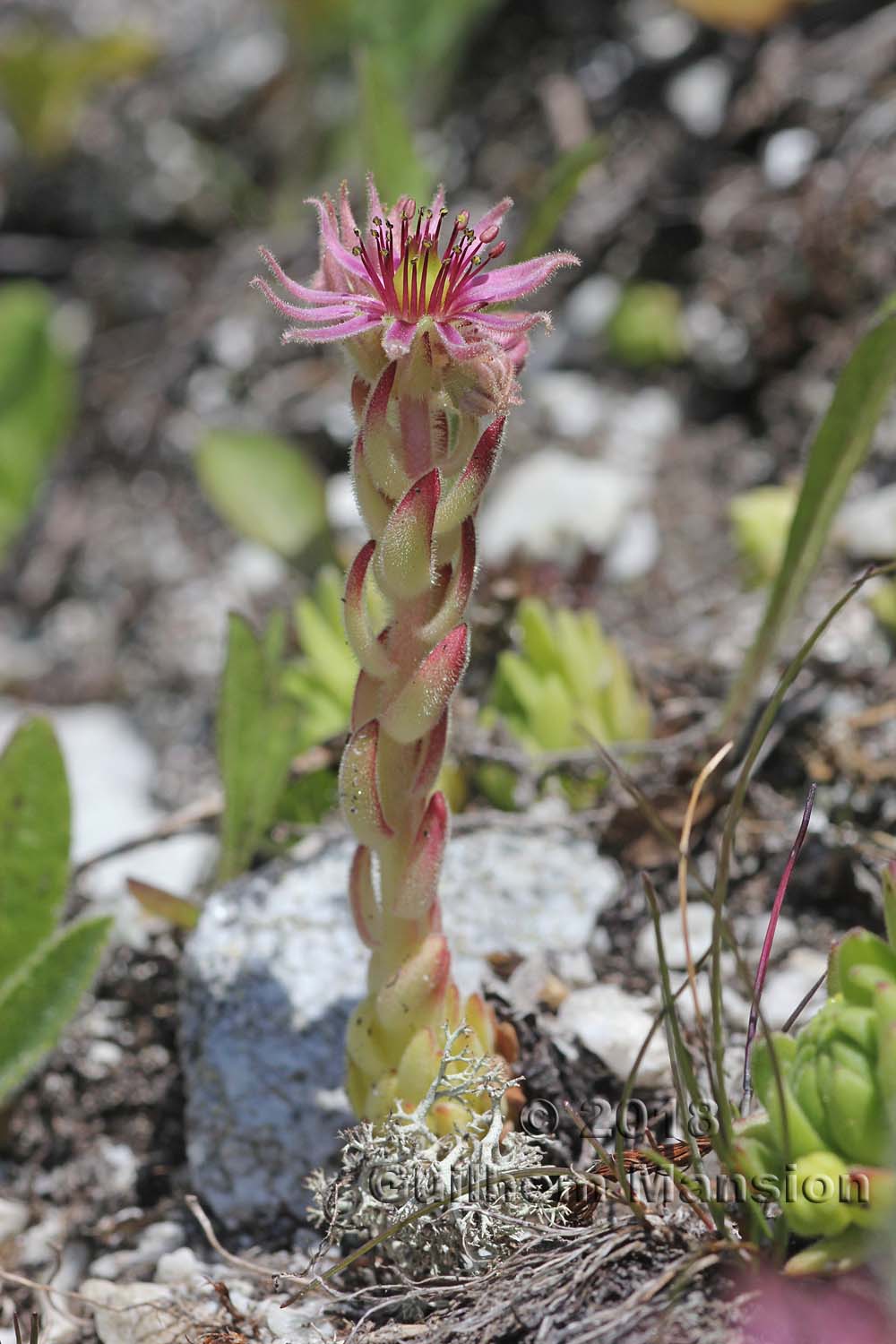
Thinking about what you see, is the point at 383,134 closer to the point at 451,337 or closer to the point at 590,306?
the point at 590,306

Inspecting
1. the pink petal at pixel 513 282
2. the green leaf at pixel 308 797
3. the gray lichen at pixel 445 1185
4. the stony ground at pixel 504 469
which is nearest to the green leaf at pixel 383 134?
the stony ground at pixel 504 469

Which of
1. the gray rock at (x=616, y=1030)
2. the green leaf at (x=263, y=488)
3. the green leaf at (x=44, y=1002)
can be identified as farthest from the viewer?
the green leaf at (x=263, y=488)

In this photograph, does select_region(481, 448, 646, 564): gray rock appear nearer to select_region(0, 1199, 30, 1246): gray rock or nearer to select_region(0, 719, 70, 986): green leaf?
select_region(0, 719, 70, 986): green leaf

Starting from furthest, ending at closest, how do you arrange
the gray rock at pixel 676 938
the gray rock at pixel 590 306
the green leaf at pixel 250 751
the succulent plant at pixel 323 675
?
the gray rock at pixel 590 306 → the succulent plant at pixel 323 675 → the green leaf at pixel 250 751 → the gray rock at pixel 676 938

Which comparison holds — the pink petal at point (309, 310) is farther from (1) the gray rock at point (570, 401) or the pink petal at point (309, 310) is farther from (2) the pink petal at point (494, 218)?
(1) the gray rock at point (570, 401)

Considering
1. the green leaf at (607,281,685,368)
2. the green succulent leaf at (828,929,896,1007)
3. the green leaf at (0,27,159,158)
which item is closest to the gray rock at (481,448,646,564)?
the green leaf at (607,281,685,368)

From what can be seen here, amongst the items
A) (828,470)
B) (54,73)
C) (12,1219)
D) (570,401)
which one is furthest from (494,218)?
(54,73)

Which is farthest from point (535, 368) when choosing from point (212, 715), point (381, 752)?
point (381, 752)
